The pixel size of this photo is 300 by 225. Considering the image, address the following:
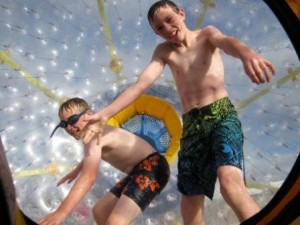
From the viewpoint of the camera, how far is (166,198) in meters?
3.34

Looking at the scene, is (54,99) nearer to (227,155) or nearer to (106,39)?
(106,39)

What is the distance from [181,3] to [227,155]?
151 cm

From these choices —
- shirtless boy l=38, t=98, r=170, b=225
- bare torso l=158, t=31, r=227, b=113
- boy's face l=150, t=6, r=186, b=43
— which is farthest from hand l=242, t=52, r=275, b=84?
shirtless boy l=38, t=98, r=170, b=225

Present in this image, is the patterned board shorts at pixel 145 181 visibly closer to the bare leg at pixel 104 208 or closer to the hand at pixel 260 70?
the bare leg at pixel 104 208

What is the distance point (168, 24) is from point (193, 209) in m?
0.88

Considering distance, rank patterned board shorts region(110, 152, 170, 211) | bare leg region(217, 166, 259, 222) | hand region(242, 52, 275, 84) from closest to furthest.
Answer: hand region(242, 52, 275, 84), bare leg region(217, 166, 259, 222), patterned board shorts region(110, 152, 170, 211)

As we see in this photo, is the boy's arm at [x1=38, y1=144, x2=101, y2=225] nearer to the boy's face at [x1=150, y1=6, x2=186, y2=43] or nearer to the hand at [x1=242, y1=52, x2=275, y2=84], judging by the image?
the boy's face at [x1=150, y1=6, x2=186, y2=43]

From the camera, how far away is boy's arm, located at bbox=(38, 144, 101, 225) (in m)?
1.60

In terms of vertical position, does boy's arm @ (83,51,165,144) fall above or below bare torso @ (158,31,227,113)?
below

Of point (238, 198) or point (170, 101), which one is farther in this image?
point (170, 101)

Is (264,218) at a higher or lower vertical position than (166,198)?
higher

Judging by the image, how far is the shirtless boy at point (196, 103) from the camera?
1800 mm

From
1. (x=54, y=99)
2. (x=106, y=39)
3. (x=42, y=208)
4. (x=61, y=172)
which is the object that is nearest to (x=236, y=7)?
(x=106, y=39)

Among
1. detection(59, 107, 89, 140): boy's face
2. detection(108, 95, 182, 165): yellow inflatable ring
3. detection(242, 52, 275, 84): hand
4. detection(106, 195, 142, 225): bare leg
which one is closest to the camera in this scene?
detection(242, 52, 275, 84): hand
